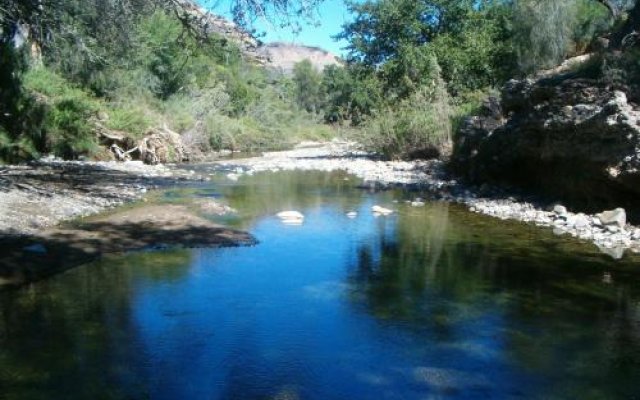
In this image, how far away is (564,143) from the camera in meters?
12.6

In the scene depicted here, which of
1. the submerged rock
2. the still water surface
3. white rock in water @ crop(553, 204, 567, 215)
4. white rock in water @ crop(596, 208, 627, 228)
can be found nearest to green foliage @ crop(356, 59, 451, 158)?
white rock in water @ crop(553, 204, 567, 215)

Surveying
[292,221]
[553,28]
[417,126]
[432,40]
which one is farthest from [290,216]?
[553,28]

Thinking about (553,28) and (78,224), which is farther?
(553,28)

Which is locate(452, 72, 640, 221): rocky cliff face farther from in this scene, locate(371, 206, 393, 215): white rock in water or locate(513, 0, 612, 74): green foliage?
locate(513, 0, 612, 74): green foliage

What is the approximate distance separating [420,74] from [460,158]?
10.4m

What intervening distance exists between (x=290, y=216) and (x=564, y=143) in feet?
18.9

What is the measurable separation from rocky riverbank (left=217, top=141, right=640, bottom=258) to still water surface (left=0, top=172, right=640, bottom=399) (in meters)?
0.84

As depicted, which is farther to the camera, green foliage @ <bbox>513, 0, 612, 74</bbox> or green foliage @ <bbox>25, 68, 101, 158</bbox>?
green foliage @ <bbox>513, 0, 612, 74</bbox>

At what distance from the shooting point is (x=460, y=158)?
57.0 ft

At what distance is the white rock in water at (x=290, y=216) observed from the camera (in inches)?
458

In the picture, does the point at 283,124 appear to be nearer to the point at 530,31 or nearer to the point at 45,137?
the point at 530,31

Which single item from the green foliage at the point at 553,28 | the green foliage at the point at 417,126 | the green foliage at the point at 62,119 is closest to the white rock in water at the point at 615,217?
the green foliage at the point at 417,126

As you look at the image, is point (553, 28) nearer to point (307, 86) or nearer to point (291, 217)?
point (291, 217)

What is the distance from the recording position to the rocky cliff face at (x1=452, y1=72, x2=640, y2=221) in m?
11.1
